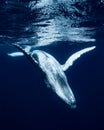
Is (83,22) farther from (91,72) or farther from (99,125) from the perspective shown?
(91,72)

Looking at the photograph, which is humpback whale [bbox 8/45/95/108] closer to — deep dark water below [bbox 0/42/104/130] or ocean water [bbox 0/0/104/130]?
ocean water [bbox 0/0/104/130]

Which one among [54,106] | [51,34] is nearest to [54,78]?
[51,34]

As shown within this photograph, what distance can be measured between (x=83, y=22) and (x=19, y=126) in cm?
3601

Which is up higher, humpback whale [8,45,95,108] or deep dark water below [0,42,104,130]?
humpback whale [8,45,95,108]

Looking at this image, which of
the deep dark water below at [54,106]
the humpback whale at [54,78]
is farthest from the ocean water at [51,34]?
the humpback whale at [54,78]

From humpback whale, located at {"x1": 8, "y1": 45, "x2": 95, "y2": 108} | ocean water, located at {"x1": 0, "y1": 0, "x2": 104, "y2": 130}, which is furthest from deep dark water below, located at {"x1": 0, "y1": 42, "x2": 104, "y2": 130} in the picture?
humpback whale, located at {"x1": 8, "y1": 45, "x2": 95, "y2": 108}

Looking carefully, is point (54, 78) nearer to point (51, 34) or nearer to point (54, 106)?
point (51, 34)

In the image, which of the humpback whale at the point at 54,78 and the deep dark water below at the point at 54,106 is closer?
the humpback whale at the point at 54,78

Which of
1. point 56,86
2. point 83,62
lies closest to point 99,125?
point 83,62

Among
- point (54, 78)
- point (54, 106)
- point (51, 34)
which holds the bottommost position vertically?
point (54, 106)

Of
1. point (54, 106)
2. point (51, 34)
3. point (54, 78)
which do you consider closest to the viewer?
point (54, 78)

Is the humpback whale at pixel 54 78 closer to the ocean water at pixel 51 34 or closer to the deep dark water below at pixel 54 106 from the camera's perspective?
the ocean water at pixel 51 34

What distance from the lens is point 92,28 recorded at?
81.9 feet

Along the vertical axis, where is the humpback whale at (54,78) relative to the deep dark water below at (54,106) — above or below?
above
